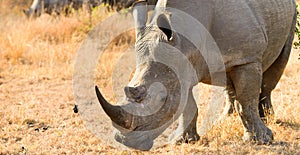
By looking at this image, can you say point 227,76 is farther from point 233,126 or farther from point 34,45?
point 34,45

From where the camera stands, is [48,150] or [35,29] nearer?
[48,150]

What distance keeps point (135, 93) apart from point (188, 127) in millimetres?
1539

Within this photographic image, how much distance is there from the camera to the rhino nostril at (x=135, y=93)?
3.79 m

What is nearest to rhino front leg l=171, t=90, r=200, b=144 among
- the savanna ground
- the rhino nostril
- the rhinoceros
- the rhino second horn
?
the savanna ground

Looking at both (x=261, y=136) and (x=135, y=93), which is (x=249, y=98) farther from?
(x=135, y=93)

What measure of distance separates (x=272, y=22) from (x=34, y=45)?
6.17m

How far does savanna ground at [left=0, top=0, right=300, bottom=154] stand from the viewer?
502 cm

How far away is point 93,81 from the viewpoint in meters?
8.24

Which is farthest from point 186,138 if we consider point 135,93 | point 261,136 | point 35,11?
point 35,11

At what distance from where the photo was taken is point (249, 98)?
4.95m

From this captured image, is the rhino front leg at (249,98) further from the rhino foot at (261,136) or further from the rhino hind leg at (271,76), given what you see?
the rhino hind leg at (271,76)

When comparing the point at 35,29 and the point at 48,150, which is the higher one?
the point at 35,29

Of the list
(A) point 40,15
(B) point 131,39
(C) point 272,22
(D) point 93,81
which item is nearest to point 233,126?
(C) point 272,22

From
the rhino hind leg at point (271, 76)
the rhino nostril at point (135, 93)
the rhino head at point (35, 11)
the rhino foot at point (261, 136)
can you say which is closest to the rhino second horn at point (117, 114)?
the rhino nostril at point (135, 93)
